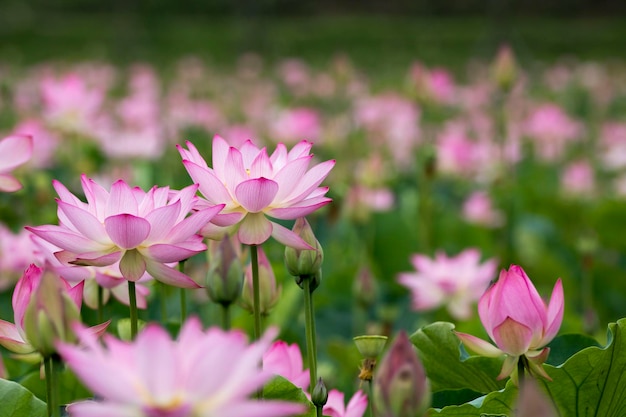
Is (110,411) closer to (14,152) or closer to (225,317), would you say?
(225,317)

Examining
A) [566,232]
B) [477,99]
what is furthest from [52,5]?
[566,232]

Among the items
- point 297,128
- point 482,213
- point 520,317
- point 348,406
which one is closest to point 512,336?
point 520,317

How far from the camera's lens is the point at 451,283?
1.32 meters

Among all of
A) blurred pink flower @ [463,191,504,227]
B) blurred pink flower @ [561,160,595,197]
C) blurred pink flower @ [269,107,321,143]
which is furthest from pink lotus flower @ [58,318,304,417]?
blurred pink flower @ [561,160,595,197]

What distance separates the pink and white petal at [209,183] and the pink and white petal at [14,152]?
230mm

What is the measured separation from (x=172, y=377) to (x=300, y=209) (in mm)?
216

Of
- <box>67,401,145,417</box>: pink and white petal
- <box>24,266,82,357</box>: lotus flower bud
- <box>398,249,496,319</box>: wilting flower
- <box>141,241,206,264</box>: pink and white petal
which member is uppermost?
<box>141,241,206,264</box>: pink and white petal

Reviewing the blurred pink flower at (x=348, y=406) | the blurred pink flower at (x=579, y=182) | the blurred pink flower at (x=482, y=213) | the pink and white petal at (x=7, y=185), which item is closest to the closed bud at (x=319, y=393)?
the blurred pink flower at (x=348, y=406)

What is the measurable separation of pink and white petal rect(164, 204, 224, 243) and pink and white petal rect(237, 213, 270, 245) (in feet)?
0.15

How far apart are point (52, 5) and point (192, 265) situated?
15466 millimetres

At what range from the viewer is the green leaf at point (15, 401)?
1.87 feet

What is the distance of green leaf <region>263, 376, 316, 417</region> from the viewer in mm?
575

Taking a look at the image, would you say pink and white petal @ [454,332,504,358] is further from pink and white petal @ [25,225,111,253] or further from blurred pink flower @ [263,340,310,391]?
pink and white petal @ [25,225,111,253]

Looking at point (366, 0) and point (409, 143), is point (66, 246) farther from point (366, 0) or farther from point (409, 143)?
point (366, 0)
